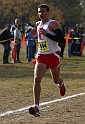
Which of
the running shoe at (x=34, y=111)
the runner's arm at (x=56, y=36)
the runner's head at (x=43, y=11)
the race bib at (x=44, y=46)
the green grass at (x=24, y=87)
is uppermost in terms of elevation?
the runner's head at (x=43, y=11)

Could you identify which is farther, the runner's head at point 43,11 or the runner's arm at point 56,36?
the runner's head at point 43,11

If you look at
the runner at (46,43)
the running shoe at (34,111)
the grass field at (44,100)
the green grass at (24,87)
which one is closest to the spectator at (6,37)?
the green grass at (24,87)

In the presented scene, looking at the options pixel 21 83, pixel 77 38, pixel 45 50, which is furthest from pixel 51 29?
pixel 77 38

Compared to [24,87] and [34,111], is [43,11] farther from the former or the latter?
[24,87]

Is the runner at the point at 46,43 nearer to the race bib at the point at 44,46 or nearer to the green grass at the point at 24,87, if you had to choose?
the race bib at the point at 44,46

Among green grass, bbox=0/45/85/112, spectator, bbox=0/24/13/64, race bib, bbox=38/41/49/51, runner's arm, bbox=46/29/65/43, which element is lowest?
green grass, bbox=0/45/85/112

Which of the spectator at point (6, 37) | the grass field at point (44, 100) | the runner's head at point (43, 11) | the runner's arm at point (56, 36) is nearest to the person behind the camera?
the grass field at point (44, 100)

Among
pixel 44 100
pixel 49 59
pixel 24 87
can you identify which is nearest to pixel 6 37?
pixel 24 87

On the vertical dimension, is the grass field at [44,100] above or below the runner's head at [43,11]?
below

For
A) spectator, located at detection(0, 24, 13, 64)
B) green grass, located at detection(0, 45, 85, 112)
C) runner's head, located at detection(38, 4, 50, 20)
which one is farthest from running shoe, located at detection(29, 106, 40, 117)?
spectator, located at detection(0, 24, 13, 64)

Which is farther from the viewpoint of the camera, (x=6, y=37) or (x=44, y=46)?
(x=6, y=37)

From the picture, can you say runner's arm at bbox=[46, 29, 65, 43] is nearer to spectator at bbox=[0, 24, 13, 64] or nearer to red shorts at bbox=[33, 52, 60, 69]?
red shorts at bbox=[33, 52, 60, 69]

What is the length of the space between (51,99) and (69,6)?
232 feet

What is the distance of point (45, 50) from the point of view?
336 inches
